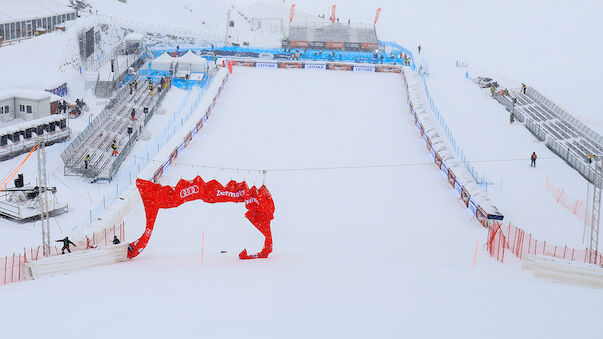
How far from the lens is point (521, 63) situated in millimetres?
60344

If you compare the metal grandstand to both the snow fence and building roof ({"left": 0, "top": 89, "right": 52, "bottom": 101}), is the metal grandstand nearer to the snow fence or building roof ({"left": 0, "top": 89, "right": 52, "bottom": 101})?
building roof ({"left": 0, "top": 89, "right": 52, "bottom": 101})

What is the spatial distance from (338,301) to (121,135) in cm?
2097

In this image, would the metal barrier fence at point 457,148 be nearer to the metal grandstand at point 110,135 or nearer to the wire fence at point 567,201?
the wire fence at point 567,201

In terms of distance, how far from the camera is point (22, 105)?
125 ft

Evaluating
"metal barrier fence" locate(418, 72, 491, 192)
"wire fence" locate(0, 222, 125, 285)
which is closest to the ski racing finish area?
"wire fence" locate(0, 222, 125, 285)

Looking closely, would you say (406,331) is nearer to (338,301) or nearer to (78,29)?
(338,301)

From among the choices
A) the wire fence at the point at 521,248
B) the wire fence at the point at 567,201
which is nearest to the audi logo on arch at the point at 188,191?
the wire fence at the point at 521,248

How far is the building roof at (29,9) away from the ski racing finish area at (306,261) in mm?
15921

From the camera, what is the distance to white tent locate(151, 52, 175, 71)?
156 ft

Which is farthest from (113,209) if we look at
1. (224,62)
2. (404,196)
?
(224,62)

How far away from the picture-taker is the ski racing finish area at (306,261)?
16719mm

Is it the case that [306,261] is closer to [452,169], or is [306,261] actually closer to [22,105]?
[452,169]

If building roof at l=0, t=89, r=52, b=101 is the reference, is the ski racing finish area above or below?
below

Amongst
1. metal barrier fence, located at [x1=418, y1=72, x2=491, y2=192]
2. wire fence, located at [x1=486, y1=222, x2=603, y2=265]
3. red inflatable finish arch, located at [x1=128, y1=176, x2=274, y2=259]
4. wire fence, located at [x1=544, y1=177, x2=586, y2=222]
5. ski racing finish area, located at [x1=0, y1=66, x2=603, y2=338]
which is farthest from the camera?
metal barrier fence, located at [x1=418, y1=72, x2=491, y2=192]
